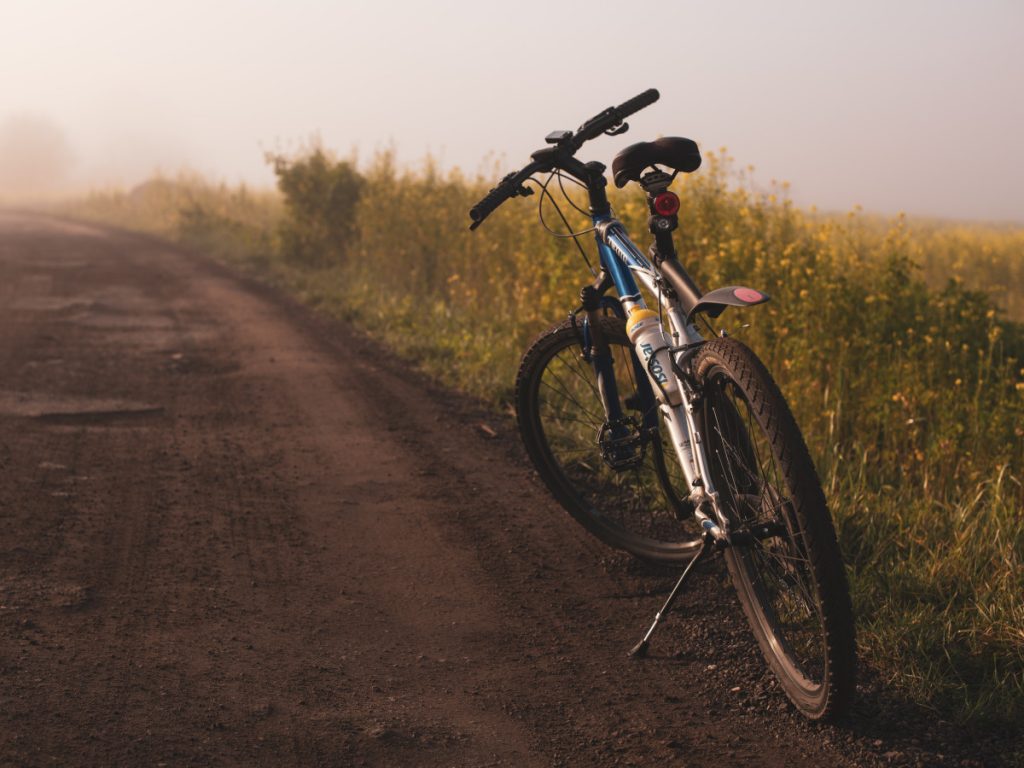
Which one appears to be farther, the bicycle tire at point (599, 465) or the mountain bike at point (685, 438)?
the bicycle tire at point (599, 465)

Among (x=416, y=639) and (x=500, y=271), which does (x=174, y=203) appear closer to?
(x=500, y=271)

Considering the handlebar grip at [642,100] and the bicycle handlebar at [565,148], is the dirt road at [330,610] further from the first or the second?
the handlebar grip at [642,100]

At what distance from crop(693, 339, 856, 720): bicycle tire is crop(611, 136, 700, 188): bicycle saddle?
2.41 ft

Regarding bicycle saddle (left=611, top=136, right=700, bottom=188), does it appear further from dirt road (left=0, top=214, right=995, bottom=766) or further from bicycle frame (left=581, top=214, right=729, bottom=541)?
dirt road (left=0, top=214, right=995, bottom=766)

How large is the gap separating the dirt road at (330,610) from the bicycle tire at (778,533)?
167mm

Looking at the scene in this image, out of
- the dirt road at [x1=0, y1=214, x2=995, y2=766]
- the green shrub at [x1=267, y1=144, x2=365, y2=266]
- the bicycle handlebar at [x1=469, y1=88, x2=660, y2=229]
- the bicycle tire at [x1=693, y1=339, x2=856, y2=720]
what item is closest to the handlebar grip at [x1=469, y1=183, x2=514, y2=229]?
the bicycle handlebar at [x1=469, y1=88, x2=660, y2=229]

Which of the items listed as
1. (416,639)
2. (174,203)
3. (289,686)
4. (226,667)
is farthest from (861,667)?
(174,203)

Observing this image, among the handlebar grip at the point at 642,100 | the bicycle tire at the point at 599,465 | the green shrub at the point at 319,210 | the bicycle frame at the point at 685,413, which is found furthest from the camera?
the green shrub at the point at 319,210

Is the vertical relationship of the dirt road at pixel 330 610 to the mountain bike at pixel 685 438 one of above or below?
below

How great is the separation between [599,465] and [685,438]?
1.97 meters

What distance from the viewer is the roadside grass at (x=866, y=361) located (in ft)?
11.3

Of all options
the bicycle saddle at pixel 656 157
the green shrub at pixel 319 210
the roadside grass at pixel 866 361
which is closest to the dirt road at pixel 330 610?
the roadside grass at pixel 866 361

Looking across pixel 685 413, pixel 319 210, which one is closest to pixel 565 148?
pixel 685 413

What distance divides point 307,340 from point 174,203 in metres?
19.4
